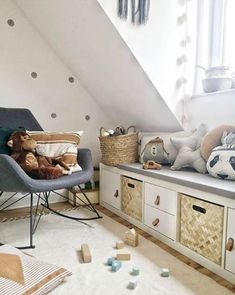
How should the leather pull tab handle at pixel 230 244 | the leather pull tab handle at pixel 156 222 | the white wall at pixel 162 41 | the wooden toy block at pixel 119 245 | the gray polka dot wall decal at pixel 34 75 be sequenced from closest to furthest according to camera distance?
the leather pull tab handle at pixel 230 244, the wooden toy block at pixel 119 245, the leather pull tab handle at pixel 156 222, the white wall at pixel 162 41, the gray polka dot wall decal at pixel 34 75

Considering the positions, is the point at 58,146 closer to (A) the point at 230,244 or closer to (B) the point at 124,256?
(B) the point at 124,256

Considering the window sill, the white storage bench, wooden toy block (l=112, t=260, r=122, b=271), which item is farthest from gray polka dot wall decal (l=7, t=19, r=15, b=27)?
wooden toy block (l=112, t=260, r=122, b=271)

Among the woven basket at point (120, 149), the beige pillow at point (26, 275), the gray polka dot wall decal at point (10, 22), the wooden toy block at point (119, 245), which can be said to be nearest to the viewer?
the beige pillow at point (26, 275)

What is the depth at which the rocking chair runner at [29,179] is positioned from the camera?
1.63 meters

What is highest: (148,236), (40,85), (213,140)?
(40,85)

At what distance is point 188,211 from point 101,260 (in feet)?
1.85

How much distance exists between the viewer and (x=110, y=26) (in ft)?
6.36

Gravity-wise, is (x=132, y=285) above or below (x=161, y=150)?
below

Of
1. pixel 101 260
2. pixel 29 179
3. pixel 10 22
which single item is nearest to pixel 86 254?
pixel 101 260

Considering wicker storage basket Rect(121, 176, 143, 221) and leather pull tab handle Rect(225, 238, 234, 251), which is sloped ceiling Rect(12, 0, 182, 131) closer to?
wicker storage basket Rect(121, 176, 143, 221)

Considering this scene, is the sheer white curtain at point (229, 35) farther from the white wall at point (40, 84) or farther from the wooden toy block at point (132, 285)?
the wooden toy block at point (132, 285)

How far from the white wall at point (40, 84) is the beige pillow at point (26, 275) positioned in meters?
1.53

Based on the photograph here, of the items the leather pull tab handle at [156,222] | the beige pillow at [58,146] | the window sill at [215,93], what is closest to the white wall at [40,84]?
the beige pillow at [58,146]

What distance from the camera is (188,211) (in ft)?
5.24
